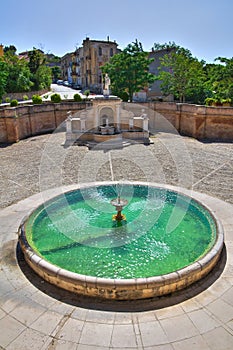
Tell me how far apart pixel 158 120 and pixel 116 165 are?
40.5 feet

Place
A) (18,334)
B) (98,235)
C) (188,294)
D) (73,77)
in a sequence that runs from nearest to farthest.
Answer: (18,334) → (188,294) → (98,235) → (73,77)

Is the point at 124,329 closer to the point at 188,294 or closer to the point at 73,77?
the point at 188,294

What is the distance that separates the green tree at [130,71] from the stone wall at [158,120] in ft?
11.9

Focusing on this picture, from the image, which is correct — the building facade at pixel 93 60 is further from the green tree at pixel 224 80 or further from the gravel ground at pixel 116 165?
the gravel ground at pixel 116 165

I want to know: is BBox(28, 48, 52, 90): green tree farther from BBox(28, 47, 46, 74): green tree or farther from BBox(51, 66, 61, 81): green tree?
BBox(51, 66, 61, 81): green tree

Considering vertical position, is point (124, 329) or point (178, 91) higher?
point (178, 91)

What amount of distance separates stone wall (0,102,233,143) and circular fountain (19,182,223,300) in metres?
13.4

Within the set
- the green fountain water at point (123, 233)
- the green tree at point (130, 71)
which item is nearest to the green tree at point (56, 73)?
the green tree at point (130, 71)

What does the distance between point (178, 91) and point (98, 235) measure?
26177 mm

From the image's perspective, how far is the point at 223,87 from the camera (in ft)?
85.0

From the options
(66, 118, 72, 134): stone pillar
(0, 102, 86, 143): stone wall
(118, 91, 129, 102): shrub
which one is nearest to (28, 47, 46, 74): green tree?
(118, 91, 129, 102): shrub

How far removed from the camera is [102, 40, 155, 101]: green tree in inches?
1140

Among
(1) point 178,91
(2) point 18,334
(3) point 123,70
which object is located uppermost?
(3) point 123,70

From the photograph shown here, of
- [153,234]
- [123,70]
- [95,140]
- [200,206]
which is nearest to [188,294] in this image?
[153,234]
